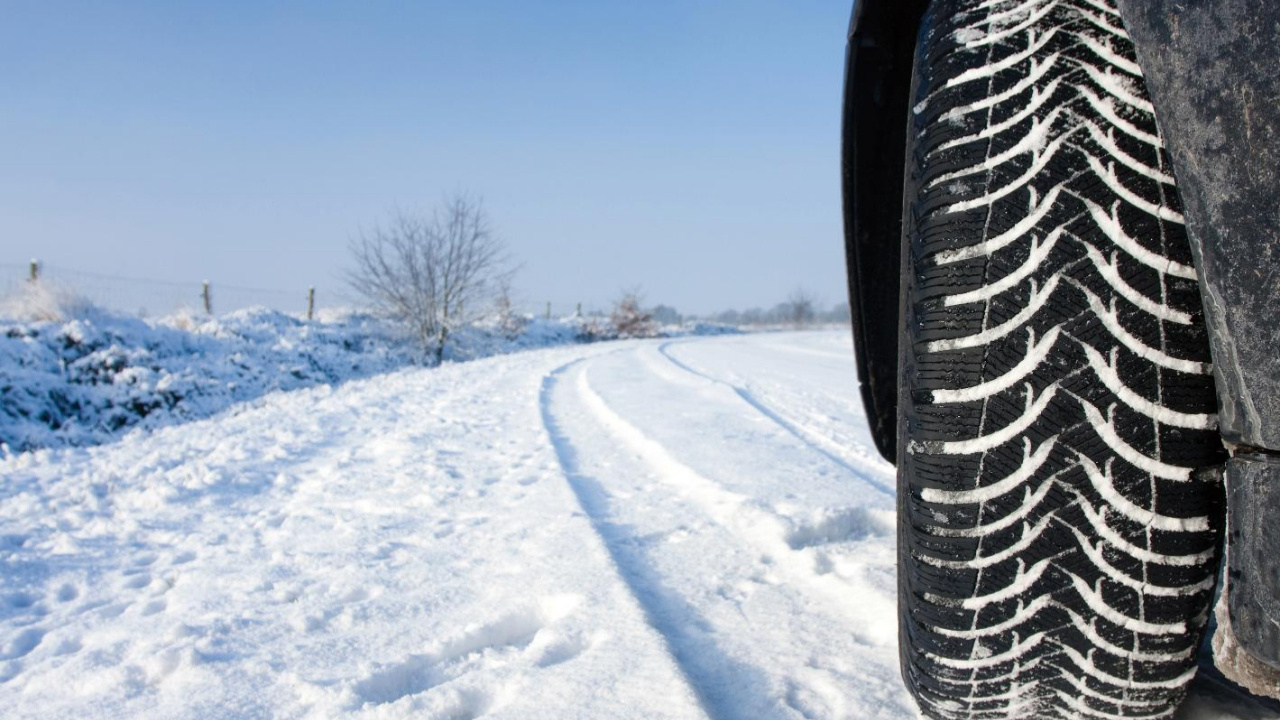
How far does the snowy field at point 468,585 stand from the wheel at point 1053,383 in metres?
0.26

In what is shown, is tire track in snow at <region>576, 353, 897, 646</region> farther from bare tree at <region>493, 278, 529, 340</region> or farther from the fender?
bare tree at <region>493, 278, 529, 340</region>

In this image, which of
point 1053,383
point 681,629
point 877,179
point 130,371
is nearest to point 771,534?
point 681,629

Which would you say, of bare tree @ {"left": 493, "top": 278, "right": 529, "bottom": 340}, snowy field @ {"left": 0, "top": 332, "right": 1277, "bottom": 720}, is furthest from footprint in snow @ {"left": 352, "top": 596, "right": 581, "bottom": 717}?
bare tree @ {"left": 493, "top": 278, "right": 529, "bottom": 340}

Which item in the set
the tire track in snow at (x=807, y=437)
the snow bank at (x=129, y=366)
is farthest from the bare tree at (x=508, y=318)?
the tire track in snow at (x=807, y=437)

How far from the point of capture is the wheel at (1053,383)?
30.6 inches

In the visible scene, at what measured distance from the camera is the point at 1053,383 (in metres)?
0.80

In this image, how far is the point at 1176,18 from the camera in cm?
65

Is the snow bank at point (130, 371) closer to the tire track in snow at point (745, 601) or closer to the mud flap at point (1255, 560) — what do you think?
the tire track in snow at point (745, 601)

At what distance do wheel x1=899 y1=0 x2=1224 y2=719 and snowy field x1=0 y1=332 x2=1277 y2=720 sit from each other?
26 cm

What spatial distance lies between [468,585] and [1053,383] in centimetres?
130

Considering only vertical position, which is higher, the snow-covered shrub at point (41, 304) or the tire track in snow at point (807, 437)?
the snow-covered shrub at point (41, 304)

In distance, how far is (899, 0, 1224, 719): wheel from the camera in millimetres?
778

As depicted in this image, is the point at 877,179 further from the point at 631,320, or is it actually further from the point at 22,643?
the point at 631,320

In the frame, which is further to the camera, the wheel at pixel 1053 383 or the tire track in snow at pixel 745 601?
the tire track in snow at pixel 745 601
